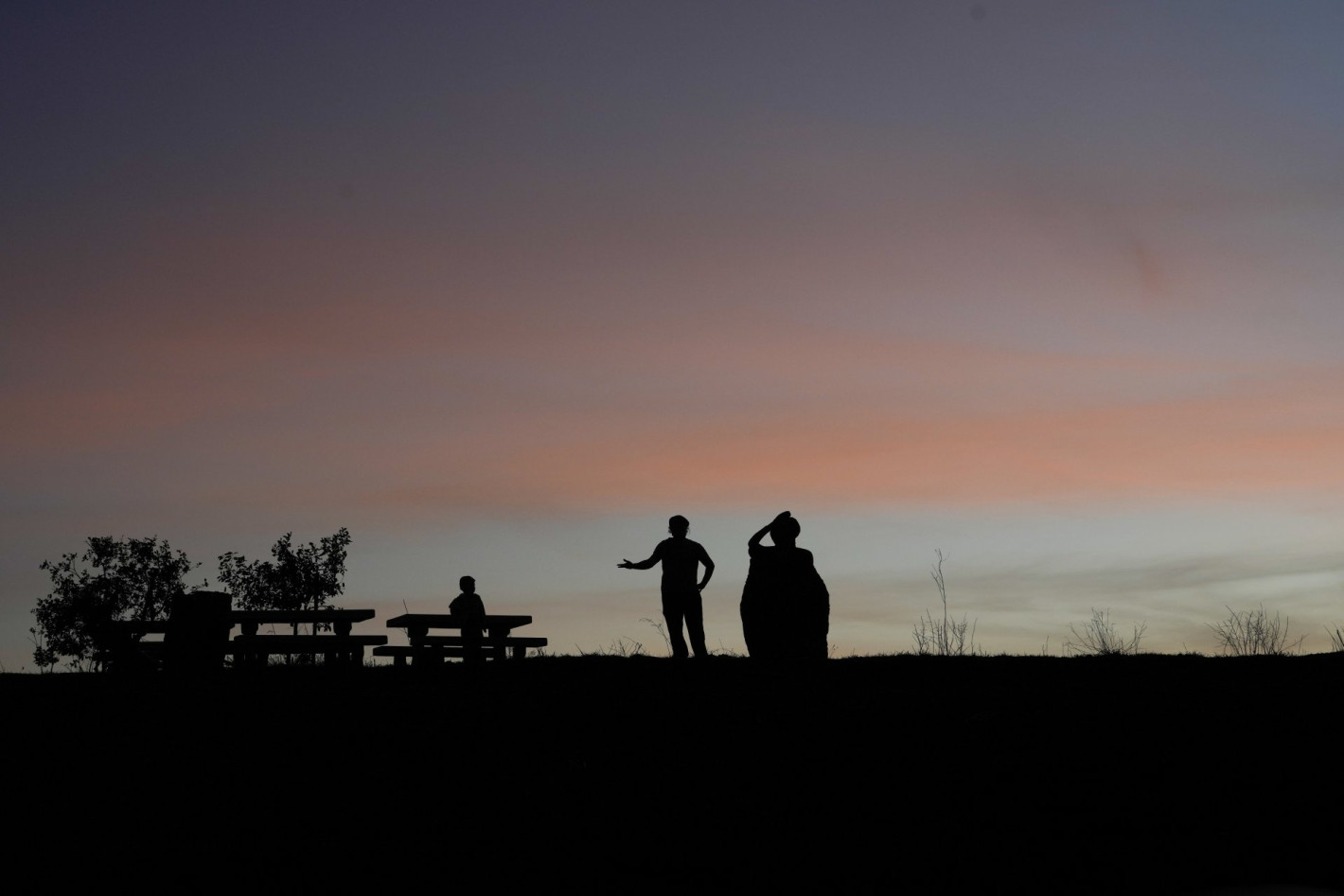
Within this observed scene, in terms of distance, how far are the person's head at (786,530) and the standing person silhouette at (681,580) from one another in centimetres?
240

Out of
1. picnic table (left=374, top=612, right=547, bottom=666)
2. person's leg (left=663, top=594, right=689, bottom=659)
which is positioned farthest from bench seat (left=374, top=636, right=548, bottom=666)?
person's leg (left=663, top=594, right=689, bottom=659)

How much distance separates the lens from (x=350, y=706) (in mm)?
13961

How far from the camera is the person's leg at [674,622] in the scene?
60.0 feet

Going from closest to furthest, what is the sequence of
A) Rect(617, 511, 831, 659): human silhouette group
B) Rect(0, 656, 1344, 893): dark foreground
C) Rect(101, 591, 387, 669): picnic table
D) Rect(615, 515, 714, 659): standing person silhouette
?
Rect(0, 656, 1344, 893): dark foreground < Rect(617, 511, 831, 659): human silhouette group < Rect(615, 515, 714, 659): standing person silhouette < Rect(101, 591, 387, 669): picnic table

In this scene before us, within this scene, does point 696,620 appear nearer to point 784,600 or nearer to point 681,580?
point 681,580

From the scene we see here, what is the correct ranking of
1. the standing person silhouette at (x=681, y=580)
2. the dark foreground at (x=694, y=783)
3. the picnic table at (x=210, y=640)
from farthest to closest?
1. the picnic table at (x=210, y=640)
2. the standing person silhouette at (x=681, y=580)
3. the dark foreground at (x=694, y=783)

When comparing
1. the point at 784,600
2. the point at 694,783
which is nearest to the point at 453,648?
the point at 784,600

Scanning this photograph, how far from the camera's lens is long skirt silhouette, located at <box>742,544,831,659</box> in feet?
52.5

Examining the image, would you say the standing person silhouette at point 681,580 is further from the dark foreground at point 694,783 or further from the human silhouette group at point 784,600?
the dark foreground at point 694,783

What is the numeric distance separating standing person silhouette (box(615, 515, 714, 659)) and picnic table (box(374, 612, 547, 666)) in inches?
129

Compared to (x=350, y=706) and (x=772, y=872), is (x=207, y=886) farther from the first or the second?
(x=350, y=706)

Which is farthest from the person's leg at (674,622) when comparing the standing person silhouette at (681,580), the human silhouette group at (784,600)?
the human silhouette group at (784,600)

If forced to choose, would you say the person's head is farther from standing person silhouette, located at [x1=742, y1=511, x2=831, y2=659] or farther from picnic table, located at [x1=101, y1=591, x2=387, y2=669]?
picnic table, located at [x1=101, y1=591, x2=387, y2=669]

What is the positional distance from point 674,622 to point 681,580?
64 centimetres
